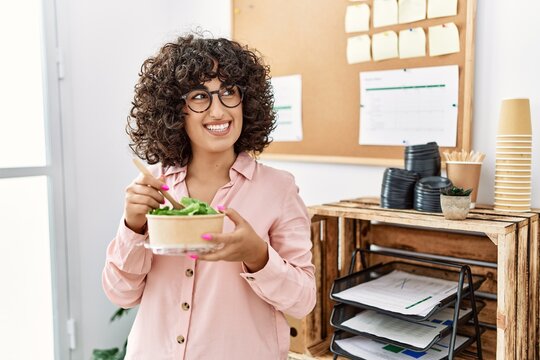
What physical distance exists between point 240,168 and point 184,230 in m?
0.32

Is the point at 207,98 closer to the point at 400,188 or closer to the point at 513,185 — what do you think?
the point at 400,188

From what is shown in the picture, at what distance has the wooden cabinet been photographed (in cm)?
114

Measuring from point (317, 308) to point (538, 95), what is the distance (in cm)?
87

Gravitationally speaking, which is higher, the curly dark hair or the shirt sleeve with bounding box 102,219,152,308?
the curly dark hair

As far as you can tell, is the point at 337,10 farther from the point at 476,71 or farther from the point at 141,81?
the point at 141,81

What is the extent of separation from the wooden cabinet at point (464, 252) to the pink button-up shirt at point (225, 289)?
15.0 inches

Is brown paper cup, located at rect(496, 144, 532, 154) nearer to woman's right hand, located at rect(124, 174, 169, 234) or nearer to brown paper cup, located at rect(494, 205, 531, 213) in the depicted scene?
brown paper cup, located at rect(494, 205, 531, 213)

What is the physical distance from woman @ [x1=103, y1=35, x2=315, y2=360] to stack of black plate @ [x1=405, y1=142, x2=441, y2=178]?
0.49 meters

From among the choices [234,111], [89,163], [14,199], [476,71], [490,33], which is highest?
[490,33]

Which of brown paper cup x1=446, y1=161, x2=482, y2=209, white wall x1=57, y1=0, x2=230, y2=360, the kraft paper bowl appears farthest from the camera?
white wall x1=57, y1=0, x2=230, y2=360

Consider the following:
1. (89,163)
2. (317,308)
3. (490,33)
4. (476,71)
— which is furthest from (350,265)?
(89,163)

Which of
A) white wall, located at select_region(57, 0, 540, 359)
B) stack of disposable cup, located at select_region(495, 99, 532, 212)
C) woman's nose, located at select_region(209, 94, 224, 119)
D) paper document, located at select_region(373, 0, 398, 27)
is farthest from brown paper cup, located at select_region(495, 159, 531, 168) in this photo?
woman's nose, located at select_region(209, 94, 224, 119)

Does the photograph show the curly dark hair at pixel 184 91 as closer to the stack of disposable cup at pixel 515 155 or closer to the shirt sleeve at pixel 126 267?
the shirt sleeve at pixel 126 267

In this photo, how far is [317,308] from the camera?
1.51 metres
